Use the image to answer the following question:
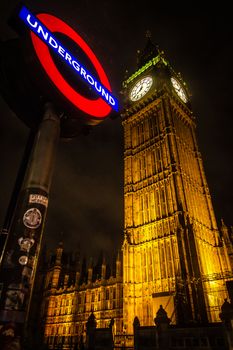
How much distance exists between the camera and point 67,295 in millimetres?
51281

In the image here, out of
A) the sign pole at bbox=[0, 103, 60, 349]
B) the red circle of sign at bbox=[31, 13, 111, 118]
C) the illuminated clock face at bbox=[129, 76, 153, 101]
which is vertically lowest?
the sign pole at bbox=[0, 103, 60, 349]

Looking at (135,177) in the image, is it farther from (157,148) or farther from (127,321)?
(127,321)

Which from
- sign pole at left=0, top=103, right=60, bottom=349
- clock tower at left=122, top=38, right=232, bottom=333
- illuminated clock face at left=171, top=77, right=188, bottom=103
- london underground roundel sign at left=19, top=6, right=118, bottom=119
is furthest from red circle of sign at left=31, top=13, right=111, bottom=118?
illuminated clock face at left=171, top=77, right=188, bottom=103

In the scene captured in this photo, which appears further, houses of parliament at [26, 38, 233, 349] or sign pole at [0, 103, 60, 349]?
houses of parliament at [26, 38, 233, 349]

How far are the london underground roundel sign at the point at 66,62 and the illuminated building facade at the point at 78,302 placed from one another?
3604cm

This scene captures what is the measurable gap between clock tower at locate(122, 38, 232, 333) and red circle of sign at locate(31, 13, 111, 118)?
2494 centimetres

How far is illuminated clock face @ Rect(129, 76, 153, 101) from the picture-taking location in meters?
53.7

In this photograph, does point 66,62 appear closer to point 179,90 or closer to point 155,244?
point 155,244

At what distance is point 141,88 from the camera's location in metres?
55.2

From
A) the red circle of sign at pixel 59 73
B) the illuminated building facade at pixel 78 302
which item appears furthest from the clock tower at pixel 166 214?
the red circle of sign at pixel 59 73

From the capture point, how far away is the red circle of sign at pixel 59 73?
10188 millimetres

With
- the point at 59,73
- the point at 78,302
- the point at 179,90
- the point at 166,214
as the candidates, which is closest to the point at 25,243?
the point at 59,73

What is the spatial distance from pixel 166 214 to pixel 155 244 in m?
4.71

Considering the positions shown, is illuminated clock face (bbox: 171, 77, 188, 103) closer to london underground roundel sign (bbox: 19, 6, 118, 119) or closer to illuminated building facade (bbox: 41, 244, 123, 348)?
illuminated building facade (bbox: 41, 244, 123, 348)
